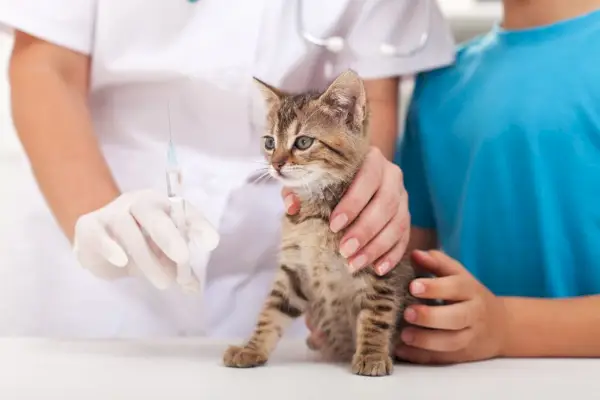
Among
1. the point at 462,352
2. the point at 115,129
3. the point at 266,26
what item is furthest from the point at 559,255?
the point at 115,129

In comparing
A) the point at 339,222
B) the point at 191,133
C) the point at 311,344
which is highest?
the point at 339,222

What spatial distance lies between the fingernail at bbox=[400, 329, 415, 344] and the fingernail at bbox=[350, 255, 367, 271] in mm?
104

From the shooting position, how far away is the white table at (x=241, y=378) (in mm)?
569

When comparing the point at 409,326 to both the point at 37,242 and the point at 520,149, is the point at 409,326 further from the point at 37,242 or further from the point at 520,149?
the point at 37,242

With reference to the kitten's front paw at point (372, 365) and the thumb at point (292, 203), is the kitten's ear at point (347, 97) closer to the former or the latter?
the thumb at point (292, 203)

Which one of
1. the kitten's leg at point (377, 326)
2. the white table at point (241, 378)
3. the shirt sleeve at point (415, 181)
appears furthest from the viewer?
the shirt sleeve at point (415, 181)

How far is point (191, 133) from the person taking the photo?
1019 mm

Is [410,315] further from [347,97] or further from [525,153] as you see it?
[525,153]

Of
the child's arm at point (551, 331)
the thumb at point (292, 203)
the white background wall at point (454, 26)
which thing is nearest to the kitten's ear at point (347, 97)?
the thumb at point (292, 203)

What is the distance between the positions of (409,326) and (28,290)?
59 cm

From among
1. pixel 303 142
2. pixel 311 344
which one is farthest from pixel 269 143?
pixel 311 344

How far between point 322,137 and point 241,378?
0.26 m

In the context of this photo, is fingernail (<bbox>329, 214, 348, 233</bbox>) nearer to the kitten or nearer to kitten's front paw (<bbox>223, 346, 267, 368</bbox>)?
the kitten

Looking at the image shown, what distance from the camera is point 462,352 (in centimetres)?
75
